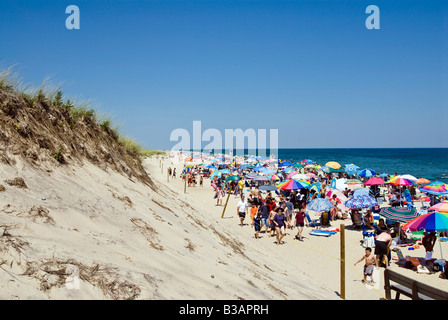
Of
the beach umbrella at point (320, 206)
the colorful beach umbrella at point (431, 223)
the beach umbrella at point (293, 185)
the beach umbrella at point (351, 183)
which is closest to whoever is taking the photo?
the colorful beach umbrella at point (431, 223)

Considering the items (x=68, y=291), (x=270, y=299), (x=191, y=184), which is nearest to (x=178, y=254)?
(x=270, y=299)

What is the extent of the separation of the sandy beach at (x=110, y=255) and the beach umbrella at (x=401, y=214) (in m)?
2.57

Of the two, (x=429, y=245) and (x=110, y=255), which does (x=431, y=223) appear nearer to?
(x=429, y=245)

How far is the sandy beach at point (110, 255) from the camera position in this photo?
3607 millimetres

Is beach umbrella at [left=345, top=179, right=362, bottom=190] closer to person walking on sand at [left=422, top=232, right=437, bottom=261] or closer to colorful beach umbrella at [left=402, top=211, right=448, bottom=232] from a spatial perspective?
person walking on sand at [left=422, top=232, right=437, bottom=261]

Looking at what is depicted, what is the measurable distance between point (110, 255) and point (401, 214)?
1006 cm

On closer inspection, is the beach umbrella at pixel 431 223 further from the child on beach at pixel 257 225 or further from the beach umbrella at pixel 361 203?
the child on beach at pixel 257 225

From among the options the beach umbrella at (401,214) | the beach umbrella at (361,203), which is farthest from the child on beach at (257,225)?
the beach umbrella at (401,214)

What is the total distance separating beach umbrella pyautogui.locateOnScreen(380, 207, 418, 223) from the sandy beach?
101 inches

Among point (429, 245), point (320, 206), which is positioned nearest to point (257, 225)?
point (320, 206)

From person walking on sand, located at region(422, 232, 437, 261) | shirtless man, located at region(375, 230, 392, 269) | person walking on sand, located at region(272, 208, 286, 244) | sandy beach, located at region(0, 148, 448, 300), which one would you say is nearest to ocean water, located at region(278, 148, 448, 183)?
person walking on sand, located at region(422, 232, 437, 261)

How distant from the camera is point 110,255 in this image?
4.41 meters

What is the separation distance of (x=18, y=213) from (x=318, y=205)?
11.5m

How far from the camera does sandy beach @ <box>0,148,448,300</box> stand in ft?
11.8
